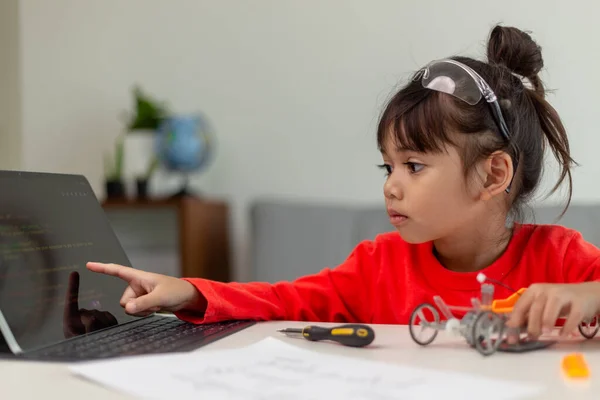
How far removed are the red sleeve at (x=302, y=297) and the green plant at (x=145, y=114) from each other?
1610 millimetres

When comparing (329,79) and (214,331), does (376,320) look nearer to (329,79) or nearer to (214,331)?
(214,331)

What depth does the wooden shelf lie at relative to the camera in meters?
2.56

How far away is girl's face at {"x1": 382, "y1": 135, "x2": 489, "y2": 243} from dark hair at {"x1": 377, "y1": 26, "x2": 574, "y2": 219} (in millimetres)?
17

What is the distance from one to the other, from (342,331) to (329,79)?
1941 mm

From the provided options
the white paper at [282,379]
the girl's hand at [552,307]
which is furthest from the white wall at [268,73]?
the white paper at [282,379]

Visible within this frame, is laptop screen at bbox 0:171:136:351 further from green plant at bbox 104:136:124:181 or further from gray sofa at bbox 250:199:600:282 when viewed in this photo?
green plant at bbox 104:136:124:181

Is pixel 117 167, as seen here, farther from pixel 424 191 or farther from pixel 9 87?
pixel 424 191

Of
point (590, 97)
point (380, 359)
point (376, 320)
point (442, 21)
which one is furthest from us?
point (442, 21)

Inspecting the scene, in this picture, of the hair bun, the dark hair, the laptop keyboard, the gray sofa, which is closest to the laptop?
the laptop keyboard

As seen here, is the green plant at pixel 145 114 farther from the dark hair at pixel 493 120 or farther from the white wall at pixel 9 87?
the dark hair at pixel 493 120

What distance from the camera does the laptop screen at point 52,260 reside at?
81 centimetres

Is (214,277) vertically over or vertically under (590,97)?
under

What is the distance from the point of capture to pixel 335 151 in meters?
2.65

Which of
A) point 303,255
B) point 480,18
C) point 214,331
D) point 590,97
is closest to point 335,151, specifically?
point 303,255
